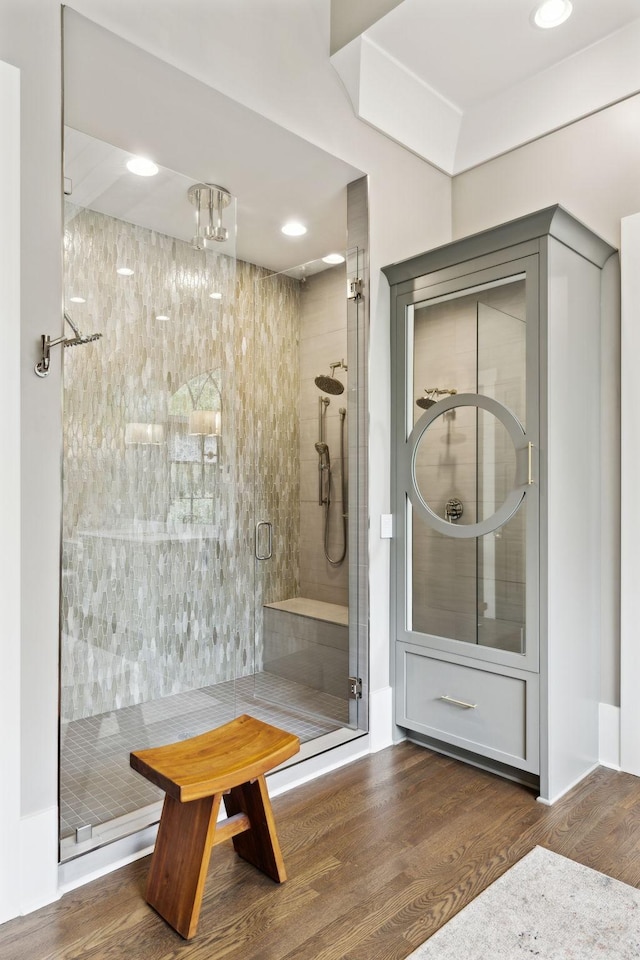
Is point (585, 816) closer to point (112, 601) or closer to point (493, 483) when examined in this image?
point (493, 483)

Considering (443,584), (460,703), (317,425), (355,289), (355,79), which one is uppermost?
(355,79)

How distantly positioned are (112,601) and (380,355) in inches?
62.6

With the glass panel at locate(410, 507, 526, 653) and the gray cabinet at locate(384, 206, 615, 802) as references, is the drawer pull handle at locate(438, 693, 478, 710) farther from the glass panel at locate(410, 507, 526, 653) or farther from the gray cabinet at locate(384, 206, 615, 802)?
the glass panel at locate(410, 507, 526, 653)

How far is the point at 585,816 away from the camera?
220cm

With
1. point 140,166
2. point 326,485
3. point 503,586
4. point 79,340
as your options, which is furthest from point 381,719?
point 140,166

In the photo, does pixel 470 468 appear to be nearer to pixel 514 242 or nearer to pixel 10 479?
pixel 514 242

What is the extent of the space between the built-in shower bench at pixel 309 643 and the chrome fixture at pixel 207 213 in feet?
5.99

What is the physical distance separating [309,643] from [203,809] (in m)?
1.71

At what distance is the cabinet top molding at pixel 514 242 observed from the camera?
7.57 feet

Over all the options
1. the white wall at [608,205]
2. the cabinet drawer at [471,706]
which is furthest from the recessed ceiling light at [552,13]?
the cabinet drawer at [471,706]

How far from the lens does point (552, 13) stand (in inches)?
94.7

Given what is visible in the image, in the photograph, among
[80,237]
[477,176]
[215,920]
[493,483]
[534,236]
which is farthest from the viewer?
[477,176]

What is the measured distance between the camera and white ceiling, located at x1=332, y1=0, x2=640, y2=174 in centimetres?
246

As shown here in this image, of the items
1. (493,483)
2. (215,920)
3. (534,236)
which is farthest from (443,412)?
(215,920)
